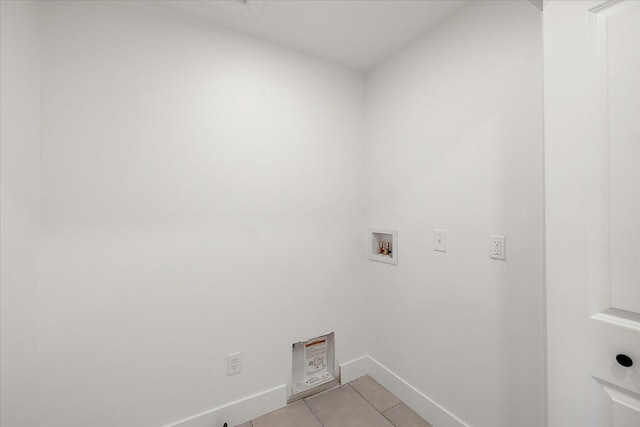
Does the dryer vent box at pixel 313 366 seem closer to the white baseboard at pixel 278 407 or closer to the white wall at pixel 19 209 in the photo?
the white baseboard at pixel 278 407

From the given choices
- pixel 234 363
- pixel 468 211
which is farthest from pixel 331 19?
pixel 234 363

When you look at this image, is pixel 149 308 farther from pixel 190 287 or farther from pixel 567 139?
pixel 567 139

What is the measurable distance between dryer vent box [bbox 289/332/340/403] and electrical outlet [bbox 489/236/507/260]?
122cm

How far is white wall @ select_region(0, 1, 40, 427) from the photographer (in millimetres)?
980

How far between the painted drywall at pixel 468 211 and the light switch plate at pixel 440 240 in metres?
0.03

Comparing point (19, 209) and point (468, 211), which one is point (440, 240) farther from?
point (19, 209)

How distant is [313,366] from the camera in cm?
187

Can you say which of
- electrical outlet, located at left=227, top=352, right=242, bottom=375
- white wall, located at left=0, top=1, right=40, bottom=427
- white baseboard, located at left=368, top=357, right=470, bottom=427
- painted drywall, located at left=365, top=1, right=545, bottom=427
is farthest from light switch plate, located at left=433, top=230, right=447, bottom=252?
white wall, located at left=0, top=1, right=40, bottom=427

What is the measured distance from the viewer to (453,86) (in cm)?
147

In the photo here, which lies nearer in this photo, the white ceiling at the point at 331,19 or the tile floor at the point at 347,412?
the white ceiling at the point at 331,19

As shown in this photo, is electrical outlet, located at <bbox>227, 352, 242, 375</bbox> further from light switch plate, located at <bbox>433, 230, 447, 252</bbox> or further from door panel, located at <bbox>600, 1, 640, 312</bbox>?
door panel, located at <bbox>600, 1, 640, 312</bbox>

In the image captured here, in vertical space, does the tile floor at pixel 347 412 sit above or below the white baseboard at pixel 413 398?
below

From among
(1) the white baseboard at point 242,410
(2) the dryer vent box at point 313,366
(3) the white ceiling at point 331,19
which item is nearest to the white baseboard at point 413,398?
(2) the dryer vent box at point 313,366

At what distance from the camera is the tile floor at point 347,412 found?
1555 mm
